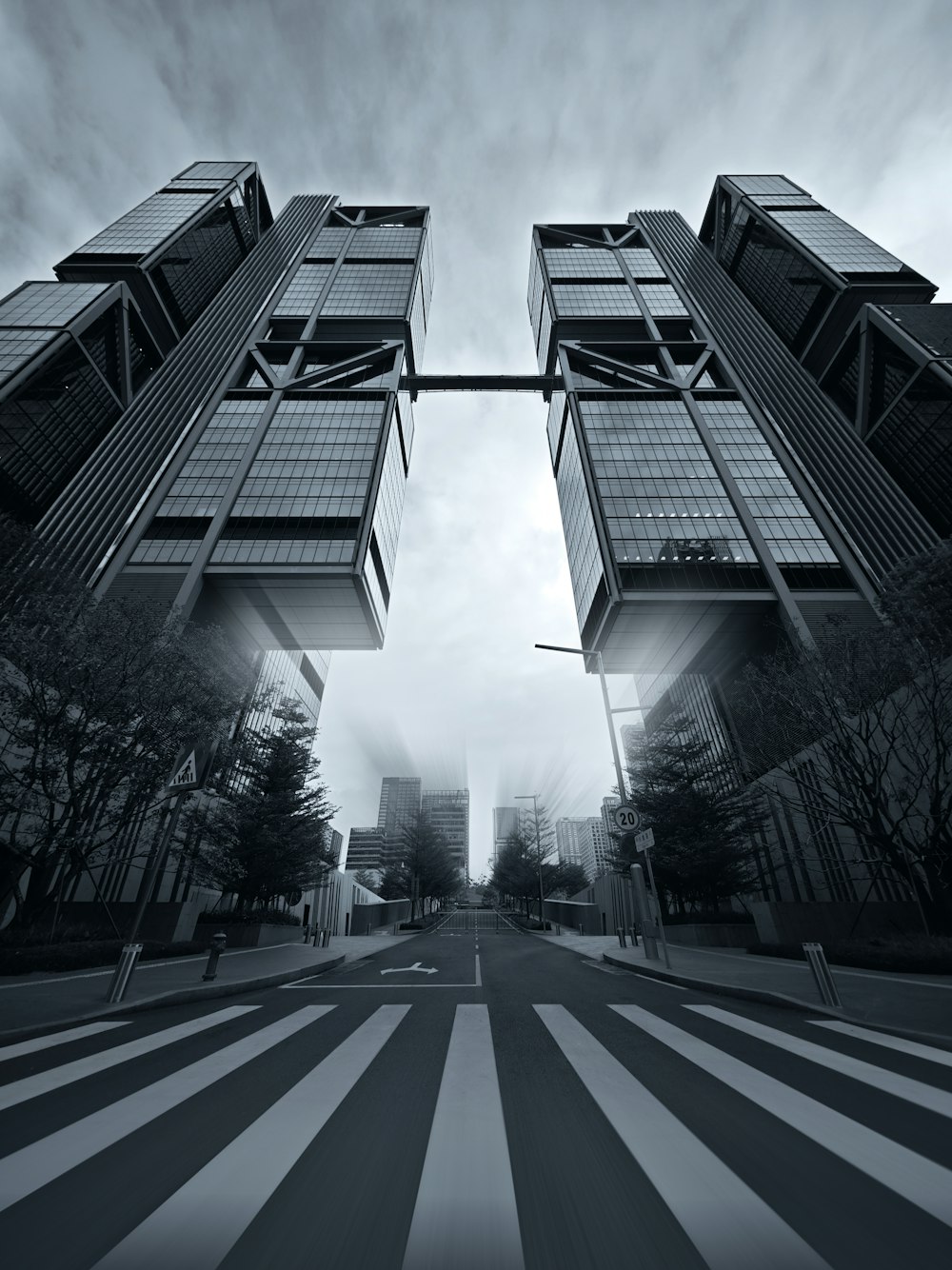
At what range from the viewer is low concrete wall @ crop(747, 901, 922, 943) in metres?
16.5

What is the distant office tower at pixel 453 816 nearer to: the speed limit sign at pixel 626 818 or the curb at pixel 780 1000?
the speed limit sign at pixel 626 818

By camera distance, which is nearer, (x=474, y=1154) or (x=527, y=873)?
(x=474, y=1154)

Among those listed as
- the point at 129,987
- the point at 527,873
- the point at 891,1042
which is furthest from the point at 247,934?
the point at 527,873

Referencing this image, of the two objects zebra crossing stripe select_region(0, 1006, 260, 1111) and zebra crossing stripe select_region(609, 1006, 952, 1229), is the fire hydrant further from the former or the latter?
zebra crossing stripe select_region(609, 1006, 952, 1229)

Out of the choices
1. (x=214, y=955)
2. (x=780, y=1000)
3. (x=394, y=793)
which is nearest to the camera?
(x=780, y=1000)

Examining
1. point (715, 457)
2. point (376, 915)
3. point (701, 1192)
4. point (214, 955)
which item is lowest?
point (701, 1192)

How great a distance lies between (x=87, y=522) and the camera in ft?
133

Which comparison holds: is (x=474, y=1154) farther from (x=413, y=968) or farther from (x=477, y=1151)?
(x=413, y=968)

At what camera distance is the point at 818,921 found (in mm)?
16578

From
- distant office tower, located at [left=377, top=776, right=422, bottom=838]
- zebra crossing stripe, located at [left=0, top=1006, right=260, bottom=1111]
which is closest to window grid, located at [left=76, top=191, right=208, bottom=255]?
zebra crossing stripe, located at [left=0, top=1006, right=260, bottom=1111]

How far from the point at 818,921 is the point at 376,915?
→ 38.1 m

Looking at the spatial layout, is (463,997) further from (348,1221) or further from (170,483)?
(170,483)

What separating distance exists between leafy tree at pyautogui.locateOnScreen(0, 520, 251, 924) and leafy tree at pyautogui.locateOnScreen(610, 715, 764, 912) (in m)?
17.6

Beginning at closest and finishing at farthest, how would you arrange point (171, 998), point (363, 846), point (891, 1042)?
point (891, 1042) → point (171, 998) → point (363, 846)
